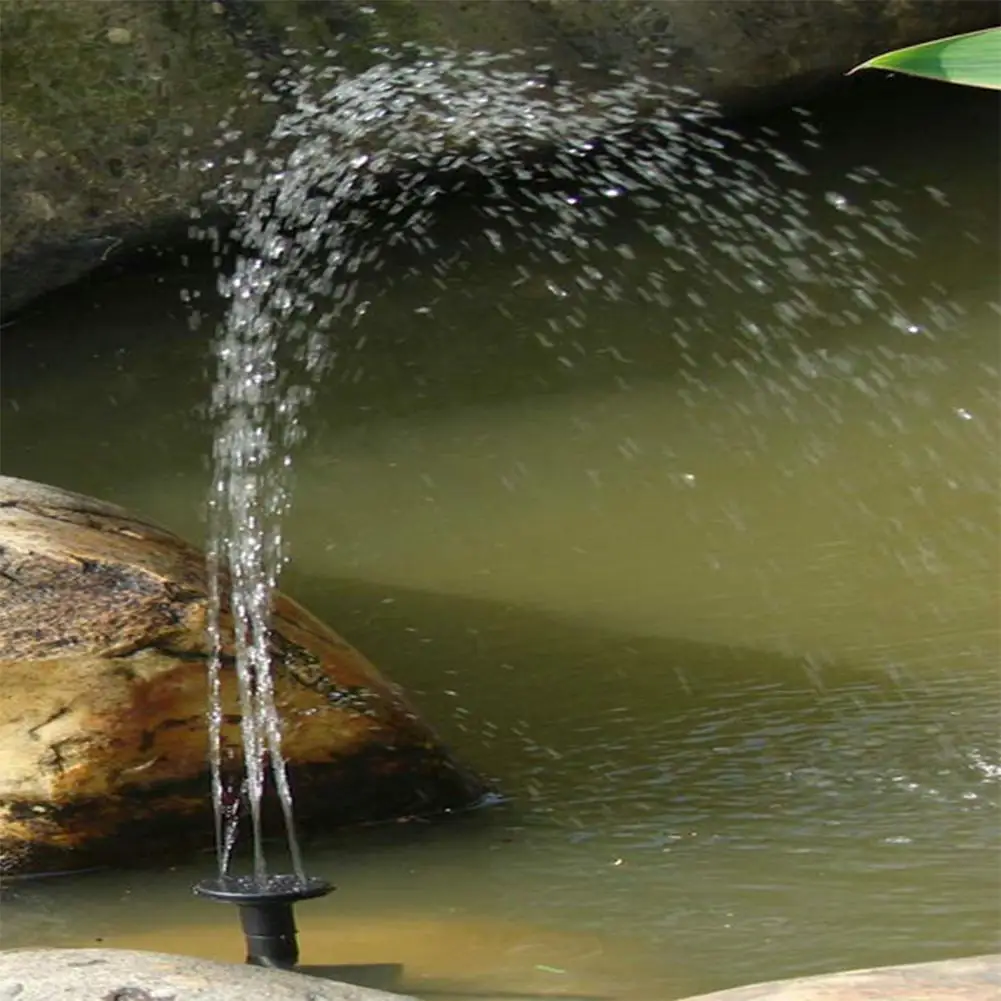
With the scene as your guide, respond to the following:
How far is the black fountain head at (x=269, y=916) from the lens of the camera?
10.3ft

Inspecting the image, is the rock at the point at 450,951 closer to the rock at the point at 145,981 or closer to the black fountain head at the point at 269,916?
the black fountain head at the point at 269,916

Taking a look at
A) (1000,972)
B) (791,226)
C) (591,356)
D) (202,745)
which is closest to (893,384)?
(591,356)

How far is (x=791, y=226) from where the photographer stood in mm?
7336

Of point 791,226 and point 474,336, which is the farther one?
point 791,226

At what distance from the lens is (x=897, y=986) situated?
8.33 feet

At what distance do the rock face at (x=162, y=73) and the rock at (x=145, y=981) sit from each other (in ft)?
15.9

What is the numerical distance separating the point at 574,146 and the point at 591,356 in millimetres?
1753

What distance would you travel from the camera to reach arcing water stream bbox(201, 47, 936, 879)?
6.66 metres

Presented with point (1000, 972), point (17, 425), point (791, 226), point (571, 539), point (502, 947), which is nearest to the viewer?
point (1000, 972)

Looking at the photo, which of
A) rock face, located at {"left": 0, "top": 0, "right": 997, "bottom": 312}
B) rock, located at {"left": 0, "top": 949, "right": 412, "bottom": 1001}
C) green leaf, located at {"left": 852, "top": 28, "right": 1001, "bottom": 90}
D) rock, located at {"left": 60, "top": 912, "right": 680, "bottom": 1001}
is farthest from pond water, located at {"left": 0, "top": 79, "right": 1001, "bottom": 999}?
green leaf, located at {"left": 852, "top": 28, "right": 1001, "bottom": 90}

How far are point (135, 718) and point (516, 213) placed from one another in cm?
442

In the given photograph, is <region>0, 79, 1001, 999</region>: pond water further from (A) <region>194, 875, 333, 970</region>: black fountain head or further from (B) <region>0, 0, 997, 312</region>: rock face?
(B) <region>0, 0, 997, 312</region>: rock face

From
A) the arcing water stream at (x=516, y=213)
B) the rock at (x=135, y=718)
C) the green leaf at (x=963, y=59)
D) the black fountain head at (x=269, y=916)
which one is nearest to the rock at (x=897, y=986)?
the black fountain head at (x=269, y=916)

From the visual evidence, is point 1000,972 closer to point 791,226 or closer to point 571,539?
point 571,539
